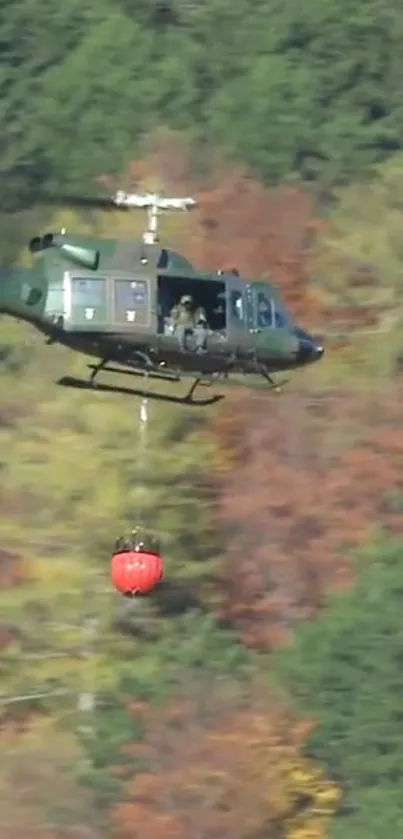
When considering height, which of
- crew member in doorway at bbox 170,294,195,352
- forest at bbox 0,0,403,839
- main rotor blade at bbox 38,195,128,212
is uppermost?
forest at bbox 0,0,403,839

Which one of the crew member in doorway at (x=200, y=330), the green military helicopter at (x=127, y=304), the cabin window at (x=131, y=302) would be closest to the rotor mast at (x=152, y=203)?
the green military helicopter at (x=127, y=304)

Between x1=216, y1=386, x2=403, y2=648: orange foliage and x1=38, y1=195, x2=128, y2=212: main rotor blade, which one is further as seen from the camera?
x1=216, y1=386, x2=403, y2=648: orange foliage

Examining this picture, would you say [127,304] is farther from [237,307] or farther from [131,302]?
[237,307]

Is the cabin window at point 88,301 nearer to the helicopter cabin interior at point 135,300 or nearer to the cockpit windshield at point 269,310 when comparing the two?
the helicopter cabin interior at point 135,300

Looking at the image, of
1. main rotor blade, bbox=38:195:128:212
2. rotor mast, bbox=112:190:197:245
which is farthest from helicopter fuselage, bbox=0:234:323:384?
main rotor blade, bbox=38:195:128:212

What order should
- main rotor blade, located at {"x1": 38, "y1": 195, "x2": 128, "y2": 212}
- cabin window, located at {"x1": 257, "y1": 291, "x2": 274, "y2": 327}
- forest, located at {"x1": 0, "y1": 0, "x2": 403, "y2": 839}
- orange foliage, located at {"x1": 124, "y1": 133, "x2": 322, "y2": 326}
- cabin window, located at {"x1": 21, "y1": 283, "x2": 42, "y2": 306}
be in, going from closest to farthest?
main rotor blade, located at {"x1": 38, "y1": 195, "x2": 128, "y2": 212} → cabin window, located at {"x1": 21, "y1": 283, "x2": 42, "y2": 306} → cabin window, located at {"x1": 257, "y1": 291, "x2": 274, "y2": 327} → forest, located at {"x1": 0, "y1": 0, "x2": 403, "y2": 839} → orange foliage, located at {"x1": 124, "y1": 133, "x2": 322, "y2": 326}

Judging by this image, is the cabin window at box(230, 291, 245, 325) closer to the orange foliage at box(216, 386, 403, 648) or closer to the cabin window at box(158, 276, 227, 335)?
the cabin window at box(158, 276, 227, 335)

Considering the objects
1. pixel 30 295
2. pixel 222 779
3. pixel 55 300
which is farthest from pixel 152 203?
pixel 222 779

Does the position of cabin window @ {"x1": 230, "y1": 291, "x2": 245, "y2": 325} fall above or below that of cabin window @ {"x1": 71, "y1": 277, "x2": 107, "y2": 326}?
above
